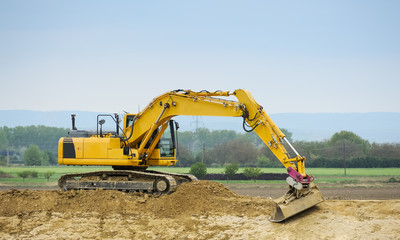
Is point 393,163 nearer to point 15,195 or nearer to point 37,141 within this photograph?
point 15,195

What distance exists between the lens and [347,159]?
64562 millimetres

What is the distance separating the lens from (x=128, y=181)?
841 inches

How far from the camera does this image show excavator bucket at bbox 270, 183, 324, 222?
16578 mm

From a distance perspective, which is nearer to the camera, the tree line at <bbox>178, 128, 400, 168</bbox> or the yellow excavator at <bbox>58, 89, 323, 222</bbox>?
the yellow excavator at <bbox>58, 89, 323, 222</bbox>

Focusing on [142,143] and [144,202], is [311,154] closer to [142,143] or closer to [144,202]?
[142,143]

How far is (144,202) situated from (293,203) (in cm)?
572

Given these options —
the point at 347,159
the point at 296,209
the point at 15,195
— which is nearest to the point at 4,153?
the point at 347,159

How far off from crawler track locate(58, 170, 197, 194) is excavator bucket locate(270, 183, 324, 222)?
505 centimetres

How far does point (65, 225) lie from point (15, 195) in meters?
4.01

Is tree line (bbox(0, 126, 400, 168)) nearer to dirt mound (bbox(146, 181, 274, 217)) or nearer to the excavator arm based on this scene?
the excavator arm

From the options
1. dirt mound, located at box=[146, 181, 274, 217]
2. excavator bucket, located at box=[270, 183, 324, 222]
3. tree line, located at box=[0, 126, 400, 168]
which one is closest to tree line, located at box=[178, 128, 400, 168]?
tree line, located at box=[0, 126, 400, 168]

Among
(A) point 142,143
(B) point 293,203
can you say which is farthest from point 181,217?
(A) point 142,143

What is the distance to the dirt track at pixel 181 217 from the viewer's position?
16086 mm

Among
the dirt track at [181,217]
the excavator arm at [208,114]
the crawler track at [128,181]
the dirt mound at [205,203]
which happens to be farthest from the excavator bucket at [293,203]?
the crawler track at [128,181]
